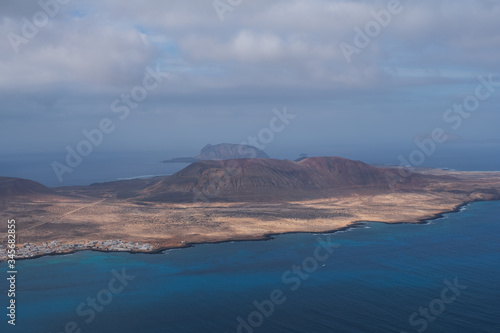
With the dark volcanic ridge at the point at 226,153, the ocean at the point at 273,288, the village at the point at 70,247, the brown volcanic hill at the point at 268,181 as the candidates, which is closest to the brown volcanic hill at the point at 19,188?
the brown volcanic hill at the point at 268,181

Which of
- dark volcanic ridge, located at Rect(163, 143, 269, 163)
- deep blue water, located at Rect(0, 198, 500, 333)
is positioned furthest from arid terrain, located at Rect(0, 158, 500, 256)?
dark volcanic ridge, located at Rect(163, 143, 269, 163)

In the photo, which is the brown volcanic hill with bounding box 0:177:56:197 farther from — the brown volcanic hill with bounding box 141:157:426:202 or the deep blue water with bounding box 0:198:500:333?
the deep blue water with bounding box 0:198:500:333

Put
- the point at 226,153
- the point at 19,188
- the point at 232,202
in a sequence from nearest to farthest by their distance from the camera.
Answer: the point at 232,202
the point at 19,188
the point at 226,153

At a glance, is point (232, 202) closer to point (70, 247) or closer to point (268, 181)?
point (268, 181)

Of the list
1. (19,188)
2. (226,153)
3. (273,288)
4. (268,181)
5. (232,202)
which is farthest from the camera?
(226,153)

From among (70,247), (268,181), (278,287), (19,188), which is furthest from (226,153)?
(278,287)

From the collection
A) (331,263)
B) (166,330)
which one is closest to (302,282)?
(331,263)

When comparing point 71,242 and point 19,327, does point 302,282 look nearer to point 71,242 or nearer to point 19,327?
point 19,327
